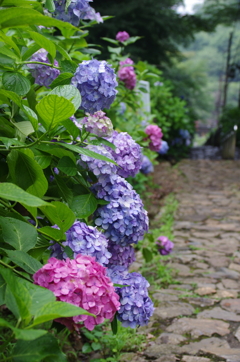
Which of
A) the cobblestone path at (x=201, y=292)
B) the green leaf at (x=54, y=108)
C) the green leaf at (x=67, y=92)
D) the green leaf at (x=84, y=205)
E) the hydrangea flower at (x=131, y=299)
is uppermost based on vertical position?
the green leaf at (x=67, y=92)

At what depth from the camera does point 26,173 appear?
1145mm

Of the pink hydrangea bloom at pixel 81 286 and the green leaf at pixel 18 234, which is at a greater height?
the green leaf at pixel 18 234

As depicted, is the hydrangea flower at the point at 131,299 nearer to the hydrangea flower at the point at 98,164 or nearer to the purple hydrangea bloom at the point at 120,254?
the purple hydrangea bloom at the point at 120,254

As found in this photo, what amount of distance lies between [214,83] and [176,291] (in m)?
54.8

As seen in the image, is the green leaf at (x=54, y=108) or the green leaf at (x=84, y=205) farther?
the green leaf at (x=84, y=205)

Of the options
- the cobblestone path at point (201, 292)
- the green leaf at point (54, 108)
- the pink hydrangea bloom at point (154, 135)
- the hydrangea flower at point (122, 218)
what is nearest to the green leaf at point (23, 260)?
the green leaf at point (54, 108)

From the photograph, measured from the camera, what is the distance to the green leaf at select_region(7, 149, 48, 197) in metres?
1.12

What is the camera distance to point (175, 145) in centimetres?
998

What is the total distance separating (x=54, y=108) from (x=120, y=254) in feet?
2.29

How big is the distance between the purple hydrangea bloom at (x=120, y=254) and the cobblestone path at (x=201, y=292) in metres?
0.72

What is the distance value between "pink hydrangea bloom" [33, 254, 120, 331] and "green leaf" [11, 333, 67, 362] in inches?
4.7

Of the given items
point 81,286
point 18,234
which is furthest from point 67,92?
point 81,286

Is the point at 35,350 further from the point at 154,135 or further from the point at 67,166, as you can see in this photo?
the point at 154,135

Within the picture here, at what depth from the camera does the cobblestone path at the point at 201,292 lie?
2.11 m
